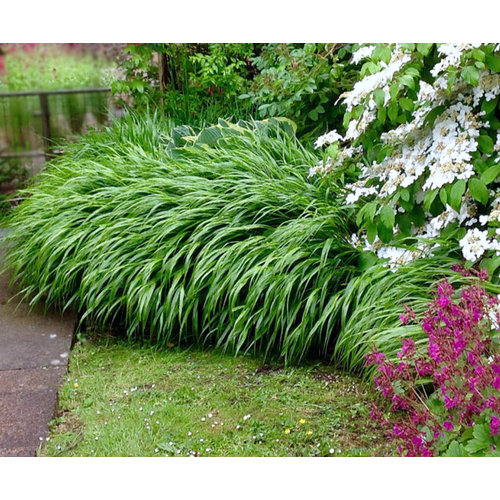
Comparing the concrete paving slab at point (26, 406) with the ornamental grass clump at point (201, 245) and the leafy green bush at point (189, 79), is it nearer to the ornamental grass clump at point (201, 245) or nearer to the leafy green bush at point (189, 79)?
the ornamental grass clump at point (201, 245)

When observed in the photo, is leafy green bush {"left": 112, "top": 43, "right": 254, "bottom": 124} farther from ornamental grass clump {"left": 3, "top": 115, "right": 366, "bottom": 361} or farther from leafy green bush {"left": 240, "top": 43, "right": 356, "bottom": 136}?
ornamental grass clump {"left": 3, "top": 115, "right": 366, "bottom": 361}

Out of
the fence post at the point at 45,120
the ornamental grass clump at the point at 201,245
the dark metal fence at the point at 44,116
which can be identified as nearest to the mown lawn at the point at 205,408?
the ornamental grass clump at the point at 201,245

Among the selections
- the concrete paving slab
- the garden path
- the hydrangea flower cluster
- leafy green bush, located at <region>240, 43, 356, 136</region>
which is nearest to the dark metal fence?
leafy green bush, located at <region>240, 43, 356, 136</region>

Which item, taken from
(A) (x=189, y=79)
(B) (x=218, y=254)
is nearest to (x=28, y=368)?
(B) (x=218, y=254)

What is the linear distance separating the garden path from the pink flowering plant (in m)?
1.32

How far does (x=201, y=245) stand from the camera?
3.34 metres

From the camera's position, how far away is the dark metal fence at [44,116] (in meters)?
5.48

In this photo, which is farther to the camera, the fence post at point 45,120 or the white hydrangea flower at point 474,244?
the fence post at point 45,120

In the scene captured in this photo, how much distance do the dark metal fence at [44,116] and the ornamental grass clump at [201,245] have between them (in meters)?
1.56

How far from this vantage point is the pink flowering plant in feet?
6.66

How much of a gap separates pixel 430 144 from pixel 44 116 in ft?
12.4

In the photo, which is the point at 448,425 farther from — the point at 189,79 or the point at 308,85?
the point at 189,79

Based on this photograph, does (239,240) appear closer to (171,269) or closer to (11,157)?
(171,269)

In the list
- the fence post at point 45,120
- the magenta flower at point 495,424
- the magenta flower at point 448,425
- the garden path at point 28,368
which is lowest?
the garden path at point 28,368
